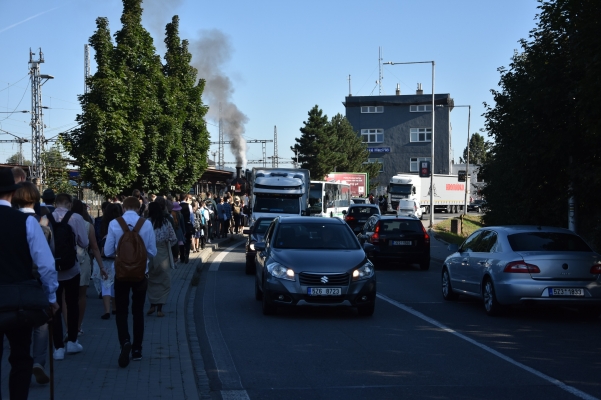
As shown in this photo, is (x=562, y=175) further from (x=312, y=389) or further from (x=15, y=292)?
(x=15, y=292)

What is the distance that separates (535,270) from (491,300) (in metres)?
1.00

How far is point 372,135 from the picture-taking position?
3686 inches

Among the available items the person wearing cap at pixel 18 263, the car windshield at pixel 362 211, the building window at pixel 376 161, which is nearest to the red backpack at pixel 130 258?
the person wearing cap at pixel 18 263

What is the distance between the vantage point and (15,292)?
5.12 metres

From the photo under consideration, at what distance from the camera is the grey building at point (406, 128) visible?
89.2 metres

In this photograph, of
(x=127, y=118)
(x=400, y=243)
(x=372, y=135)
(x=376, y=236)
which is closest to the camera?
(x=400, y=243)

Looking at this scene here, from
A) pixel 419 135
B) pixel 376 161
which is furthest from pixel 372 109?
pixel 419 135

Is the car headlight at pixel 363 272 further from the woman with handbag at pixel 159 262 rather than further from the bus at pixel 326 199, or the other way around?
the bus at pixel 326 199

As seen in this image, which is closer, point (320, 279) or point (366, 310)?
point (320, 279)

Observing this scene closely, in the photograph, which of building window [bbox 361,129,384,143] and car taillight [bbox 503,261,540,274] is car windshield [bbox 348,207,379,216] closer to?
car taillight [bbox 503,261,540,274]

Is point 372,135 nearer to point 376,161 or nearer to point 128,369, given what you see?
point 376,161

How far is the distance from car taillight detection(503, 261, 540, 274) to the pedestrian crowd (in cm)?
527

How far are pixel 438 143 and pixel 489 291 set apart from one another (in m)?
78.4

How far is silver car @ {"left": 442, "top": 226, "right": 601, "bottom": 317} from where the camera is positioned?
12211 mm
